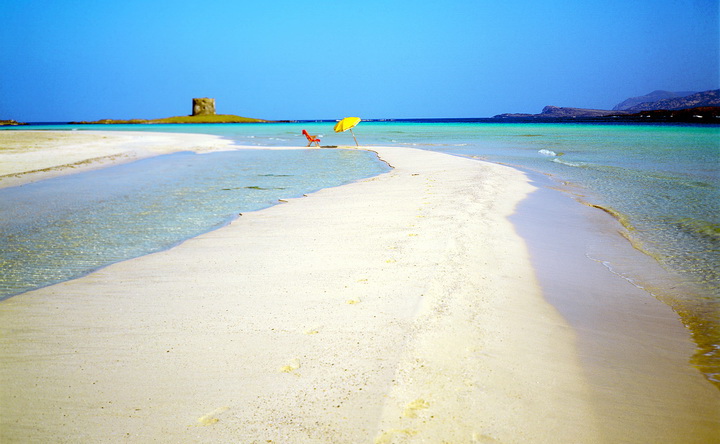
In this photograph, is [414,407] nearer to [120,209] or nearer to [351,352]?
[351,352]

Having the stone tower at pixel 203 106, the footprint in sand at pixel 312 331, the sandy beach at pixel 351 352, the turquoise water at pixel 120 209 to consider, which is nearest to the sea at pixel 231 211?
the turquoise water at pixel 120 209

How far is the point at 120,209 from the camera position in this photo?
299 inches

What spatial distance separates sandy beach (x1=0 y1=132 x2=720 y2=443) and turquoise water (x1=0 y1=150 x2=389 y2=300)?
70 cm

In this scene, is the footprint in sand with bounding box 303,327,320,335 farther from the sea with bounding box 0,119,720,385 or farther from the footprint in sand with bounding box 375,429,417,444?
the sea with bounding box 0,119,720,385

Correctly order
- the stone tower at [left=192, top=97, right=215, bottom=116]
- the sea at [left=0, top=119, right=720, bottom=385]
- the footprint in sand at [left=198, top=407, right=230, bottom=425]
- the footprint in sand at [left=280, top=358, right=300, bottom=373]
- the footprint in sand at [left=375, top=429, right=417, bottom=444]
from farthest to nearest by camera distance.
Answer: the stone tower at [left=192, top=97, right=215, bottom=116], the sea at [left=0, top=119, right=720, bottom=385], the footprint in sand at [left=280, top=358, right=300, bottom=373], the footprint in sand at [left=198, top=407, right=230, bottom=425], the footprint in sand at [left=375, top=429, right=417, bottom=444]

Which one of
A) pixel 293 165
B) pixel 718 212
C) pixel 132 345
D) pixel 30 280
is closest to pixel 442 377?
pixel 132 345

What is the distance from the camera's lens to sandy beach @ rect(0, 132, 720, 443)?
6.60 feet

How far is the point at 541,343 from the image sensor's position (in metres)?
2.81

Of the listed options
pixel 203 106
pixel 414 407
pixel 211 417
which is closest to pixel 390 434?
pixel 414 407

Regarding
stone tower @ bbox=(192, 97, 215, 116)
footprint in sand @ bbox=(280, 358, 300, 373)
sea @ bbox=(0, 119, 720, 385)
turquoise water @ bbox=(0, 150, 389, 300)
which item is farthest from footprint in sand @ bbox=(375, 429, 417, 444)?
stone tower @ bbox=(192, 97, 215, 116)

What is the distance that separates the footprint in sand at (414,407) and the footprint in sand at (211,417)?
858mm

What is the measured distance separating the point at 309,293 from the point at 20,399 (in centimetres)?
188

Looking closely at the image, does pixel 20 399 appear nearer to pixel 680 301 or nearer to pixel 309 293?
pixel 309 293

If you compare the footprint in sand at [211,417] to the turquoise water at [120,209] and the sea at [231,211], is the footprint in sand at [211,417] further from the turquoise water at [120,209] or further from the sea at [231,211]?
the turquoise water at [120,209]
